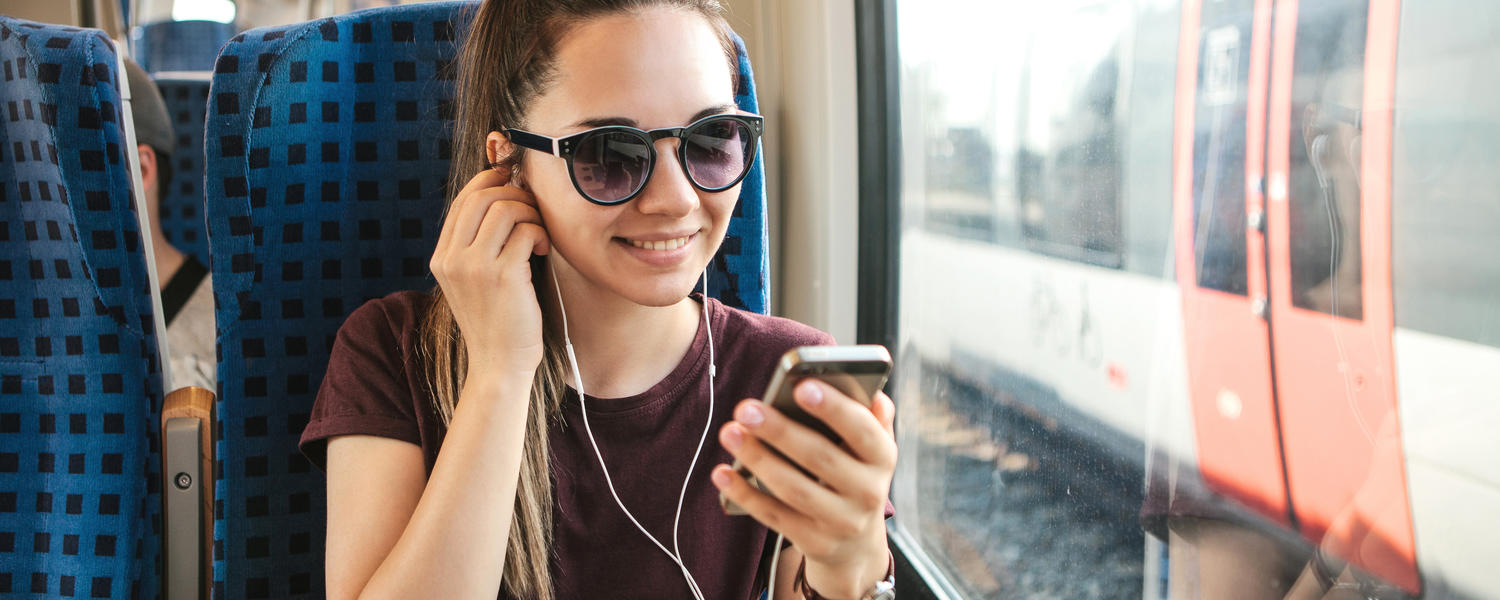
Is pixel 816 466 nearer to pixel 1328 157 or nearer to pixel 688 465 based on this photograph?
pixel 688 465

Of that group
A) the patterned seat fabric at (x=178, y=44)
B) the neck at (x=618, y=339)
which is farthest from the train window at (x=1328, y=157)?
the patterned seat fabric at (x=178, y=44)

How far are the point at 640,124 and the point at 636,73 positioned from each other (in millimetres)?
57

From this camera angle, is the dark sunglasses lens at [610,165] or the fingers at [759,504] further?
the dark sunglasses lens at [610,165]

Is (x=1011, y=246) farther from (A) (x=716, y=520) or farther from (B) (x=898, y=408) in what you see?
(A) (x=716, y=520)

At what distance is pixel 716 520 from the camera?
1195 mm

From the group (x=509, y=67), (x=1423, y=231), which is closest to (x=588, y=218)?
(x=509, y=67)

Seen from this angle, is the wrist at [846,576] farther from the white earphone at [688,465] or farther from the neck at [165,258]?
the neck at [165,258]

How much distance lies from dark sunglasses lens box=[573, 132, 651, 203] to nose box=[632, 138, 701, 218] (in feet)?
0.05

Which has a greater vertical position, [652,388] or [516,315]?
[516,315]

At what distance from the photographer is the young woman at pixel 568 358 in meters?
1.01

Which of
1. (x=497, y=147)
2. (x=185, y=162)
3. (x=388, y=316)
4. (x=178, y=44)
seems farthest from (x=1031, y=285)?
(x=178, y=44)

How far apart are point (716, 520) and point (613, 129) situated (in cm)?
49

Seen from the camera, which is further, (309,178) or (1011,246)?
(1011,246)

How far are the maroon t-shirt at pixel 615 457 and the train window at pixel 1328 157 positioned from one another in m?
0.65
